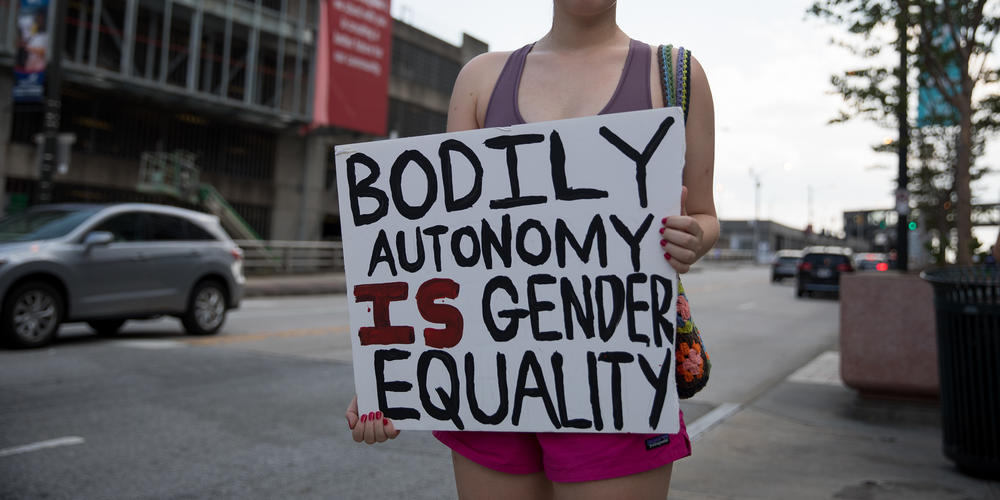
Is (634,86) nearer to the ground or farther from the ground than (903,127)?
nearer to the ground

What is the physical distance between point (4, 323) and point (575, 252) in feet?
28.7

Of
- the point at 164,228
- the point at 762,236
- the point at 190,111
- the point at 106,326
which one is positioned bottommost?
the point at 106,326

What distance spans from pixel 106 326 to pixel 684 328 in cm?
1035

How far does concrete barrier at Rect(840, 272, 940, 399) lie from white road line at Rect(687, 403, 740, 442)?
118 cm

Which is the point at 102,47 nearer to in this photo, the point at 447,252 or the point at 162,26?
the point at 162,26

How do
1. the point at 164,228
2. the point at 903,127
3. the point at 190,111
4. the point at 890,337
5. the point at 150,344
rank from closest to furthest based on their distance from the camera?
the point at 890,337
the point at 903,127
the point at 150,344
the point at 164,228
the point at 190,111

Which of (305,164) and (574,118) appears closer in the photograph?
(574,118)

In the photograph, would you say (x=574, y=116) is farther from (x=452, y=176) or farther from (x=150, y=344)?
(x=150, y=344)

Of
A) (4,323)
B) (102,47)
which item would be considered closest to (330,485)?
(4,323)

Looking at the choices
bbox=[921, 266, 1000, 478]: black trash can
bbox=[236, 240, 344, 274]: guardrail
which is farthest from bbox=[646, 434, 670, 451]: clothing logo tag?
bbox=[236, 240, 344, 274]: guardrail

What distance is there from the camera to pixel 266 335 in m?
11.0

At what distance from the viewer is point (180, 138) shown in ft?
93.9

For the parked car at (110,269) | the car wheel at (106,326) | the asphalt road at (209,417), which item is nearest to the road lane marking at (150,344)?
the asphalt road at (209,417)

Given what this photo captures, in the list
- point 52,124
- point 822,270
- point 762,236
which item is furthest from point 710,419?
point 762,236
